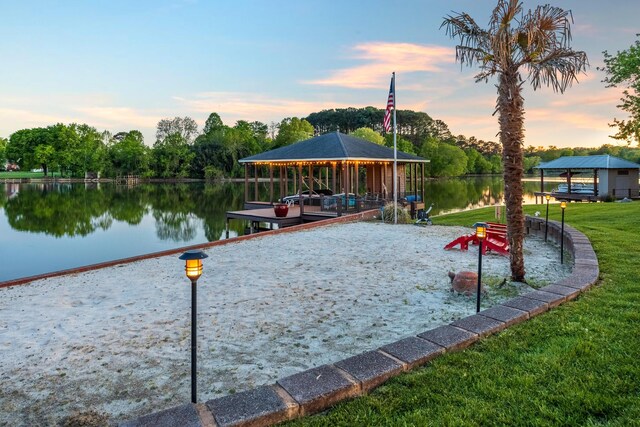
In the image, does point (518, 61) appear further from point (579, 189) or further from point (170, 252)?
point (579, 189)

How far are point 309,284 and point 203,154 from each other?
71422mm

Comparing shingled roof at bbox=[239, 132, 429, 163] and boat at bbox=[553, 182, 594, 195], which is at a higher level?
shingled roof at bbox=[239, 132, 429, 163]

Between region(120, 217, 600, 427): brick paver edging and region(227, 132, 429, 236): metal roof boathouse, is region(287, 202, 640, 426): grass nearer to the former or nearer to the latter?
region(120, 217, 600, 427): brick paver edging

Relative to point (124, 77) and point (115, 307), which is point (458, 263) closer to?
point (115, 307)

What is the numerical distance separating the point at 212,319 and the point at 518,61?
5508mm

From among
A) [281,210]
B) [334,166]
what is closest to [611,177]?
[334,166]

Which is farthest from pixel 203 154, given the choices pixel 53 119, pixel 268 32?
pixel 268 32

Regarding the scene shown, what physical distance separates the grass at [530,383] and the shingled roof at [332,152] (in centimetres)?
1412

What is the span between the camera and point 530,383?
102 inches

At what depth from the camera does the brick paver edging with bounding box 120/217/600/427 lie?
2297 millimetres

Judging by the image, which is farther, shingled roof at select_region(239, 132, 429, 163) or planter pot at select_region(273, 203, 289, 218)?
shingled roof at select_region(239, 132, 429, 163)

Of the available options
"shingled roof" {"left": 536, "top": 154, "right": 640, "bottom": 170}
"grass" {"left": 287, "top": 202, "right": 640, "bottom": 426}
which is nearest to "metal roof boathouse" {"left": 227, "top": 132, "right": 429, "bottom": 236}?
"grass" {"left": 287, "top": 202, "right": 640, "bottom": 426}

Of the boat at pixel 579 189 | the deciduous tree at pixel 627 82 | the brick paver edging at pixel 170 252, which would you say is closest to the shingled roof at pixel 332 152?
→ the brick paver edging at pixel 170 252

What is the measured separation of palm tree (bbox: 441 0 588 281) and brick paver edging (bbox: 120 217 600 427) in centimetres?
213
